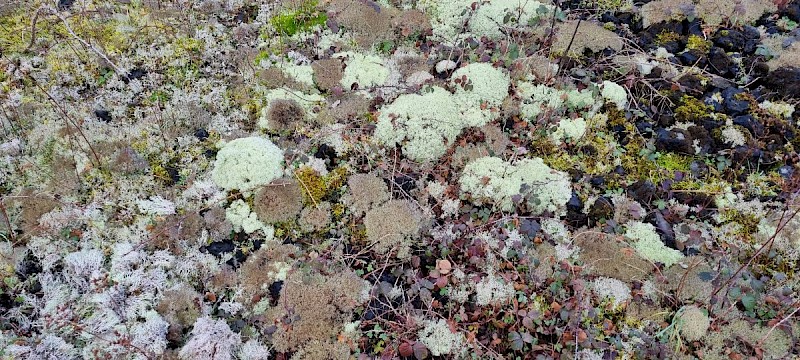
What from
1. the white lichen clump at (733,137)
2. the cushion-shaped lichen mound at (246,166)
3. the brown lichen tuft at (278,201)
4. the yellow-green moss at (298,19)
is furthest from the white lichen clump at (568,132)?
the yellow-green moss at (298,19)

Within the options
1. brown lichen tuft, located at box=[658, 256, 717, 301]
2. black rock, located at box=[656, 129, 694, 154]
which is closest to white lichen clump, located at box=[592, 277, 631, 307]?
brown lichen tuft, located at box=[658, 256, 717, 301]

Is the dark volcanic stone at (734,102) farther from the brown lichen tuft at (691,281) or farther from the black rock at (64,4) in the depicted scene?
the black rock at (64,4)

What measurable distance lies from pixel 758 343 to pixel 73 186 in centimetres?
650

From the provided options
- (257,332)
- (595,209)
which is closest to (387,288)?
(257,332)

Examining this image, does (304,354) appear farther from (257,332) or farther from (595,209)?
(595,209)

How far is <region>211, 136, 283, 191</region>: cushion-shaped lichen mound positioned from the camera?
5043 mm

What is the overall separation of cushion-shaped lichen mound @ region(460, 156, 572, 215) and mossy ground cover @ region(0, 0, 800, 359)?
0.9 inches

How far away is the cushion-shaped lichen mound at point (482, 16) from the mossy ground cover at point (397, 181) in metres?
0.04

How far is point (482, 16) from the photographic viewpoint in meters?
A: 6.91

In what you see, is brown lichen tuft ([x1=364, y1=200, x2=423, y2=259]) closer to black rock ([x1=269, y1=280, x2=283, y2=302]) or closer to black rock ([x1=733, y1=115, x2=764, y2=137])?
black rock ([x1=269, y1=280, x2=283, y2=302])

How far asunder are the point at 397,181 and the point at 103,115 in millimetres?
3510

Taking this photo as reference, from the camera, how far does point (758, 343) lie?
401cm

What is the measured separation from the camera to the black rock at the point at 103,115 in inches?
219

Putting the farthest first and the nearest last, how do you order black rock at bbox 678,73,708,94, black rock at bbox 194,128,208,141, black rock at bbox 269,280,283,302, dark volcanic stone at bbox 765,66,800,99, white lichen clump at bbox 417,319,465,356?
black rock at bbox 678,73,708,94 < dark volcanic stone at bbox 765,66,800,99 < black rock at bbox 194,128,208,141 < black rock at bbox 269,280,283,302 < white lichen clump at bbox 417,319,465,356
